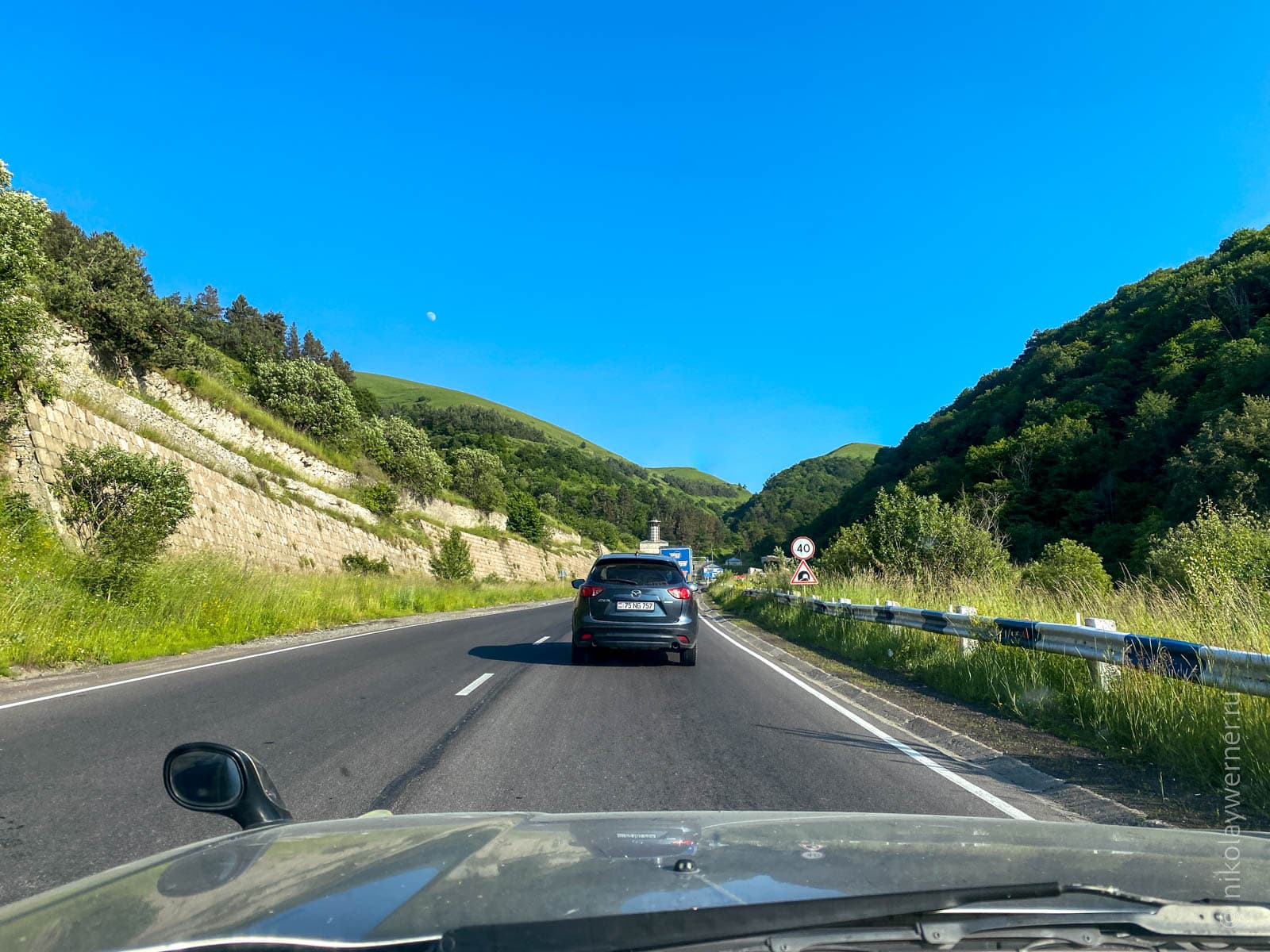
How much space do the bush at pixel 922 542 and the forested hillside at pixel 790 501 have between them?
95970mm

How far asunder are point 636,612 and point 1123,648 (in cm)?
683

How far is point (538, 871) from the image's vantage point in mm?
2109

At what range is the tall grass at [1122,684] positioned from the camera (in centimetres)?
565

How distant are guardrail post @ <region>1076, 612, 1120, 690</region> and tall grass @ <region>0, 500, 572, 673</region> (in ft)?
41.9

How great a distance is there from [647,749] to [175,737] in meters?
4.07

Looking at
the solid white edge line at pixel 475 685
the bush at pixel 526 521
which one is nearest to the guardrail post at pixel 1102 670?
the solid white edge line at pixel 475 685

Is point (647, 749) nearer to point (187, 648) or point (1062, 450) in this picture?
point (187, 648)

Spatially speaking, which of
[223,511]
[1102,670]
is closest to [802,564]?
[1102,670]

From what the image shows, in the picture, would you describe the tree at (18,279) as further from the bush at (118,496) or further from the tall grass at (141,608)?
the tall grass at (141,608)

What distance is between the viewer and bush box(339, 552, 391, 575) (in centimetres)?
3541

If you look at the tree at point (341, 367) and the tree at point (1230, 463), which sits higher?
the tree at point (341, 367)

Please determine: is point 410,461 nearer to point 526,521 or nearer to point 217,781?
point 526,521

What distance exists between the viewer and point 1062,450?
66688mm

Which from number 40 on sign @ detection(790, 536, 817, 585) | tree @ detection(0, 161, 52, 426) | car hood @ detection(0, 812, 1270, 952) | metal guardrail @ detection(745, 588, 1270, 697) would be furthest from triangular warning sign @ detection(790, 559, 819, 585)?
car hood @ detection(0, 812, 1270, 952)
